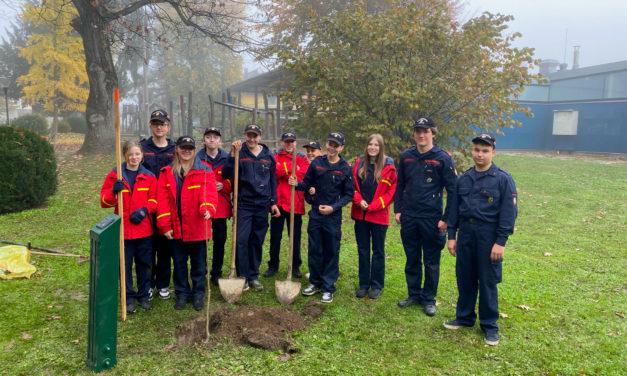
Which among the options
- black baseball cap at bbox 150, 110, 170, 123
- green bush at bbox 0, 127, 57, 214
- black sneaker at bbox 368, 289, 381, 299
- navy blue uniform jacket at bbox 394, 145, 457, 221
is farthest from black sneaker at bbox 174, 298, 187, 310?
green bush at bbox 0, 127, 57, 214

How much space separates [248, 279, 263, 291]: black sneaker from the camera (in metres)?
5.34

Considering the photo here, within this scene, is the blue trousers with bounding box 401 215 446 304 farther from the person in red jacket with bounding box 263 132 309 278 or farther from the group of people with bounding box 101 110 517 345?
the person in red jacket with bounding box 263 132 309 278

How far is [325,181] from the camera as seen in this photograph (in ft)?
16.7

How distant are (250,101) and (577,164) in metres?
29.0

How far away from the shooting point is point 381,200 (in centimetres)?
500

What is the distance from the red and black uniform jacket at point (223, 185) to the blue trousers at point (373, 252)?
5.10 ft

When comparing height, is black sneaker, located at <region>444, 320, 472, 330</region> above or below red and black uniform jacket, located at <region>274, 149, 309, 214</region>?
below

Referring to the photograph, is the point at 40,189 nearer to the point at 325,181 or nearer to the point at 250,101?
the point at 325,181

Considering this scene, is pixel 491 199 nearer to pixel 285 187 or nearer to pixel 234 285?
pixel 285 187

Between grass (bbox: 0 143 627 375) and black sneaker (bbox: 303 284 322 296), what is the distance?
13cm

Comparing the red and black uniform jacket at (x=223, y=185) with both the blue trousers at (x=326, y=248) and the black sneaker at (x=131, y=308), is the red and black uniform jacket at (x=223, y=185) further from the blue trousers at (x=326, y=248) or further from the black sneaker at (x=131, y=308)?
the black sneaker at (x=131, y=308)

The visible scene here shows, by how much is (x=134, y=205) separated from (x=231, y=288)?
139 cm

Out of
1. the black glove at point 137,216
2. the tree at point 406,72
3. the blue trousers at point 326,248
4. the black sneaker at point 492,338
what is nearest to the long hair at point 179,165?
the black glove at point 137,216

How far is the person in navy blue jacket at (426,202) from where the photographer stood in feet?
15.5
